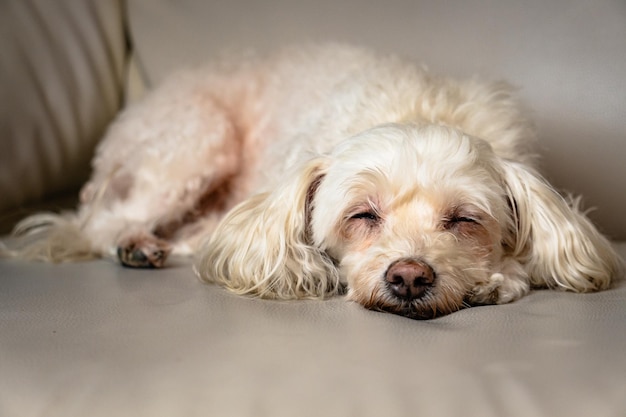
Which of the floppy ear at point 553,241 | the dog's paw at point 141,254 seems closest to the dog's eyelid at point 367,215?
the floppy ear at point 553,241

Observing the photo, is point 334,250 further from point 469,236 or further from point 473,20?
point 473,20

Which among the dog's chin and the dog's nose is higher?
the dog's nose

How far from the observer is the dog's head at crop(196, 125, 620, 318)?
5.09ft

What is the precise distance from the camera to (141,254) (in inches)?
76.7

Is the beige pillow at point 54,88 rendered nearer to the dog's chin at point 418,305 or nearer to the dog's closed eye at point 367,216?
the dog's closed eye at point 367,216

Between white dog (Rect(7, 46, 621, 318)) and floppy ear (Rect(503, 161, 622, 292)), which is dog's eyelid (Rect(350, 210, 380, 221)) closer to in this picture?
white dog (Rect(7, 46, 621, 318))

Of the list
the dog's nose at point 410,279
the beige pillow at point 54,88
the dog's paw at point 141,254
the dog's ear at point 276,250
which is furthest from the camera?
the beige pillow at point 54,88

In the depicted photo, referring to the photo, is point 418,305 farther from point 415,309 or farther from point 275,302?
point 275,302

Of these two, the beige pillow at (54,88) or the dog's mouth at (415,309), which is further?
the beige pillow at (54,88)

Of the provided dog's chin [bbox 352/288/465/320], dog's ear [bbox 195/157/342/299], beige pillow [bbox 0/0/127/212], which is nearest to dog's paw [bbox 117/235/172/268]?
dog's ear [bbox 195/157/342/299]

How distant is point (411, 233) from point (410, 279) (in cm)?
15

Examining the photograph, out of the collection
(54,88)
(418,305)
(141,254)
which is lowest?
(141,254)

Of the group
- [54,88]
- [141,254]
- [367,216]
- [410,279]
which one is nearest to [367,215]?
[367,216]

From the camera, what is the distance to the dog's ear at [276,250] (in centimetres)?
170
